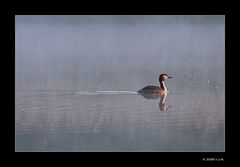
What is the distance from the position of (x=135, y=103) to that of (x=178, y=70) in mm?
2829

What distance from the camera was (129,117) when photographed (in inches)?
347

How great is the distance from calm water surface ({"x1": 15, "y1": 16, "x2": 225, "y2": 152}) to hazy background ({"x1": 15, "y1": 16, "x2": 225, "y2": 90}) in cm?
2

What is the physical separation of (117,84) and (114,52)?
3302mm

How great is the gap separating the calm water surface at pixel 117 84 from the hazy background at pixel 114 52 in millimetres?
21

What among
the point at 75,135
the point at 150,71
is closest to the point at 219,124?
the point at 75,135

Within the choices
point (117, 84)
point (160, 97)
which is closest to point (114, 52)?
point (117, 84)

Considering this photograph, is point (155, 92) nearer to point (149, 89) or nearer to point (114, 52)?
point (149, 89)

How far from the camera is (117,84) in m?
11.3

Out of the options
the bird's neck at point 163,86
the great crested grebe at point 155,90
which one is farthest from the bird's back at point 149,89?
the bird's neck at point 163,86

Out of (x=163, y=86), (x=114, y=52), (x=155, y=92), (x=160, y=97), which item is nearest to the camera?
(x=160, y=97)

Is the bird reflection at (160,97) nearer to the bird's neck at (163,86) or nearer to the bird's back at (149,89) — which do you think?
the bird's back at (149,89)

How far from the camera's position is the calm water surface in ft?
26.1

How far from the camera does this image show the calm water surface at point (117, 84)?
26.1ft
